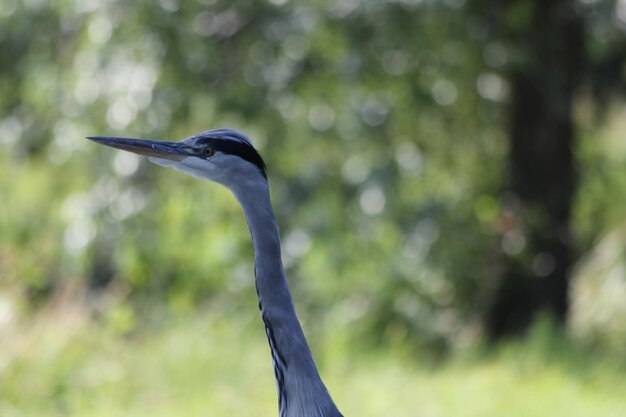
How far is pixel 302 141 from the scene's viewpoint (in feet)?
25.8

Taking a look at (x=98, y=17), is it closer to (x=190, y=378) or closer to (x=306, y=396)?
(x=190, y=378)

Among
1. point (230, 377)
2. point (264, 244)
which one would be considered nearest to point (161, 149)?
point (264, 244)

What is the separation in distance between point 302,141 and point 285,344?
4.66 meters

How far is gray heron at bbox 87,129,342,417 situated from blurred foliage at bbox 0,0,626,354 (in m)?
Result: 3.37

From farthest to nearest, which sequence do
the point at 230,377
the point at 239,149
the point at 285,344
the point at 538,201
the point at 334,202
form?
the point at 538,201, the point at 334,202, the point at 230,377, the point at 239,149, the point at 285,344

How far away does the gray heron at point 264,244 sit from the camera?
3301 mm

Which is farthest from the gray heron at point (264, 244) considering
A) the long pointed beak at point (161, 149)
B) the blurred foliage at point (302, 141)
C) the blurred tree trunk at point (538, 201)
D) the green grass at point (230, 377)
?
the blurred tree trunk at point (538, 201)

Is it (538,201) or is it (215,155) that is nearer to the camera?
(215,155)

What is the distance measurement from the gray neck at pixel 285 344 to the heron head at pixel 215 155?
8.3 inches

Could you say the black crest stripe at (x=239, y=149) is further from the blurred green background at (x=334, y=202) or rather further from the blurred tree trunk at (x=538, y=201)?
the blurred tree trunk at (x=538, y=201)

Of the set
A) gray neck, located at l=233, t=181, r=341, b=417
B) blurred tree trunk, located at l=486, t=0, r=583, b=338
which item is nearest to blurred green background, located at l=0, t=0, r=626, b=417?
blurred tree trunk, located at l=486, t=0, r=583, b=338

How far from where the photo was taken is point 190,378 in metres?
6.95

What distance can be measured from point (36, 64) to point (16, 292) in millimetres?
2059

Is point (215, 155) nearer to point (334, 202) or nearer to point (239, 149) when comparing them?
point (239, 149)
